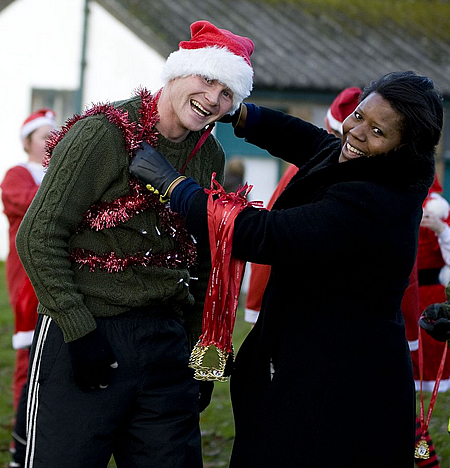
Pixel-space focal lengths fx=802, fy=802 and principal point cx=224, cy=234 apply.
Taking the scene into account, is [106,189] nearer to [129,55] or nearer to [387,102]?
[387,102]

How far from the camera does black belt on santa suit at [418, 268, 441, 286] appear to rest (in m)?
4.85

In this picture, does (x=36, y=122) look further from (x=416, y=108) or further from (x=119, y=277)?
(x=416, y=108)

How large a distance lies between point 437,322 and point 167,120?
133 cm

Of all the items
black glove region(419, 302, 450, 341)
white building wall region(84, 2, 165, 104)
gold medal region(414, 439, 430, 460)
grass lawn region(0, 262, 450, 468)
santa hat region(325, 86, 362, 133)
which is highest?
white building wall region(84, 2, 165, 104)

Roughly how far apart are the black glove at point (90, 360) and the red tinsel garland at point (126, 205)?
260mm

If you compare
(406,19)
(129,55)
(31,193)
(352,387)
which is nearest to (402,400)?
(352,387)

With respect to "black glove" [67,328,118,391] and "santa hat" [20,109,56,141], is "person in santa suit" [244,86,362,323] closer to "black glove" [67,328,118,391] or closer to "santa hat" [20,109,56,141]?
"black glove" [67,328,118,391]

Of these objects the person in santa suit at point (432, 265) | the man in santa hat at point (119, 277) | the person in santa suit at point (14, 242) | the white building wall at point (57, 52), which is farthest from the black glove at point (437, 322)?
the white building wall at point (57, 52)

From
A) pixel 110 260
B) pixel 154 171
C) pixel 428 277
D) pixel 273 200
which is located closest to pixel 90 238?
pixel 110 260

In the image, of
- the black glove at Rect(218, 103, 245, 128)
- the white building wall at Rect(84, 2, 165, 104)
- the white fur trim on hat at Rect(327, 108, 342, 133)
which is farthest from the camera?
the white building wall at Rect(84, 2, 165, 104)

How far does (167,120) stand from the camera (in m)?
2.86

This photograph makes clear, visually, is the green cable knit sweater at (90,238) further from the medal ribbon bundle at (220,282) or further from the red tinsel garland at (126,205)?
the medal ribbon bundle at (220,282)

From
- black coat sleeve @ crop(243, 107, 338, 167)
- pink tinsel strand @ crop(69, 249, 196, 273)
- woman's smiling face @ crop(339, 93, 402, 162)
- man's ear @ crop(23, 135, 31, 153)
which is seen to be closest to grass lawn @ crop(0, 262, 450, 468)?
man's ear @ crop(23, 135, 31, 153)

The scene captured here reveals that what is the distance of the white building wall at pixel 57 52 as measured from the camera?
→ 13.0 metres
